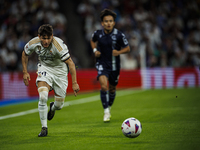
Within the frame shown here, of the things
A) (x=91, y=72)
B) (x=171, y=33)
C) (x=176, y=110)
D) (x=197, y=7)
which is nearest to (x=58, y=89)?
(x=176, y=110)

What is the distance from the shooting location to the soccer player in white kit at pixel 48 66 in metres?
5.90

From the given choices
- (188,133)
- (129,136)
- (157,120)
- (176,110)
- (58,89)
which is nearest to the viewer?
(129,136)

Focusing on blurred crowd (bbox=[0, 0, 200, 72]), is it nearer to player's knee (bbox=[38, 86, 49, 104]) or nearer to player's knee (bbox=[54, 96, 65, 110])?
player's knee (bbox=[54, 96, 65, 110])

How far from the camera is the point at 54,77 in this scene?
6.44 meters

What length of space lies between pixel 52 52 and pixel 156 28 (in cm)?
1230

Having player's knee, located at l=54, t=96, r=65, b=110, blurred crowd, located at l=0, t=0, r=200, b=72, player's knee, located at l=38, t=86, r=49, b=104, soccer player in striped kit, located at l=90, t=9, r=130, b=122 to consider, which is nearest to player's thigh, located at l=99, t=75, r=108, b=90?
soccer player in striped kit, located at l=90, t=9, r=130, b=122

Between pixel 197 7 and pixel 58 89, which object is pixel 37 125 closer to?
pixel 58 89

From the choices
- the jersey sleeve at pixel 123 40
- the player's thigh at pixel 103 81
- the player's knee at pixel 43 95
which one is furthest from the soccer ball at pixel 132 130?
the jersey sleeve at pixel 123 40

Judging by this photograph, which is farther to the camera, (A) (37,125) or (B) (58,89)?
(A) (37,125)

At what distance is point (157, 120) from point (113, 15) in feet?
9.12

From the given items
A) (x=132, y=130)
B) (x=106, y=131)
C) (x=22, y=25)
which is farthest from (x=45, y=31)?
(x=22, y=25)

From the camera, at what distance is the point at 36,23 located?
19.0 m

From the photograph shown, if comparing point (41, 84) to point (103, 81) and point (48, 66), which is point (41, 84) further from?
point (103, 81)

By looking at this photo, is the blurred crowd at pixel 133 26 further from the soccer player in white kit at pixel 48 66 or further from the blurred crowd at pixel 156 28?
the soccer player in white kit at pixel 48 66
